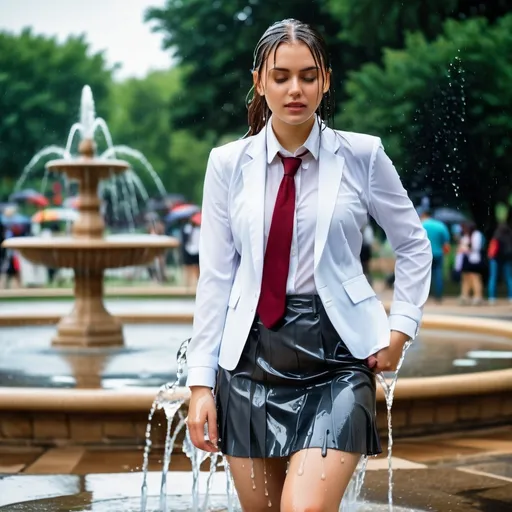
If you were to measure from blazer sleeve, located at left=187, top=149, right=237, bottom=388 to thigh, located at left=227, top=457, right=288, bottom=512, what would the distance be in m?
0.24

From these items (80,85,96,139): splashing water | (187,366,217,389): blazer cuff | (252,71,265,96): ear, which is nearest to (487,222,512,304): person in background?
Answer: (80,85,96,139): splashing water

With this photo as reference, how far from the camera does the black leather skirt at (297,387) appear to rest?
3.08 metres

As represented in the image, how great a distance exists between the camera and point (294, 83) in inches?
123

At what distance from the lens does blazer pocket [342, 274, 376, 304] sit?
10.3ft

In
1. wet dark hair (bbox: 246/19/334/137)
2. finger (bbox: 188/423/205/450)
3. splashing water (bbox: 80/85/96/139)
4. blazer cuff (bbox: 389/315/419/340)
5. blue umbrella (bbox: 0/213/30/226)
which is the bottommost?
finger (bbox: 188/423/205/450)

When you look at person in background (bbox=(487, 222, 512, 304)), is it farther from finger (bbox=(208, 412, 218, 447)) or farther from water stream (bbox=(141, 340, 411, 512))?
finger (bbox=(208, 412, 218, 447))

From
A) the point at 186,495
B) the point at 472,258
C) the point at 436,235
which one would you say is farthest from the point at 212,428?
the point at 472,258

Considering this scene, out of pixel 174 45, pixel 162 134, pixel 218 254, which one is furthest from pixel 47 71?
pixel 218 254

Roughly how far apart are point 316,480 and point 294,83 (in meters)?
1.05

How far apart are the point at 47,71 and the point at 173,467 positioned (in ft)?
134

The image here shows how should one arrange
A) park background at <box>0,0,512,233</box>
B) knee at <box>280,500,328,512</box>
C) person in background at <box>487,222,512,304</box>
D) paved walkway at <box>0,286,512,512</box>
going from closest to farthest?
Answer: knee at <box>280,500,328,512</box> < paved walkway at <box>0,286,512,512</box> < person in background at <box>487,222,512,304</box> < park background at <box>0,0,512,233</box>

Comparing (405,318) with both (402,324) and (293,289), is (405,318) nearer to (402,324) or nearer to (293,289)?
(402,324)

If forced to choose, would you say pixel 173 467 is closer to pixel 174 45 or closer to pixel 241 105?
pixel 241 105

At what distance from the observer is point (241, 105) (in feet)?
106
